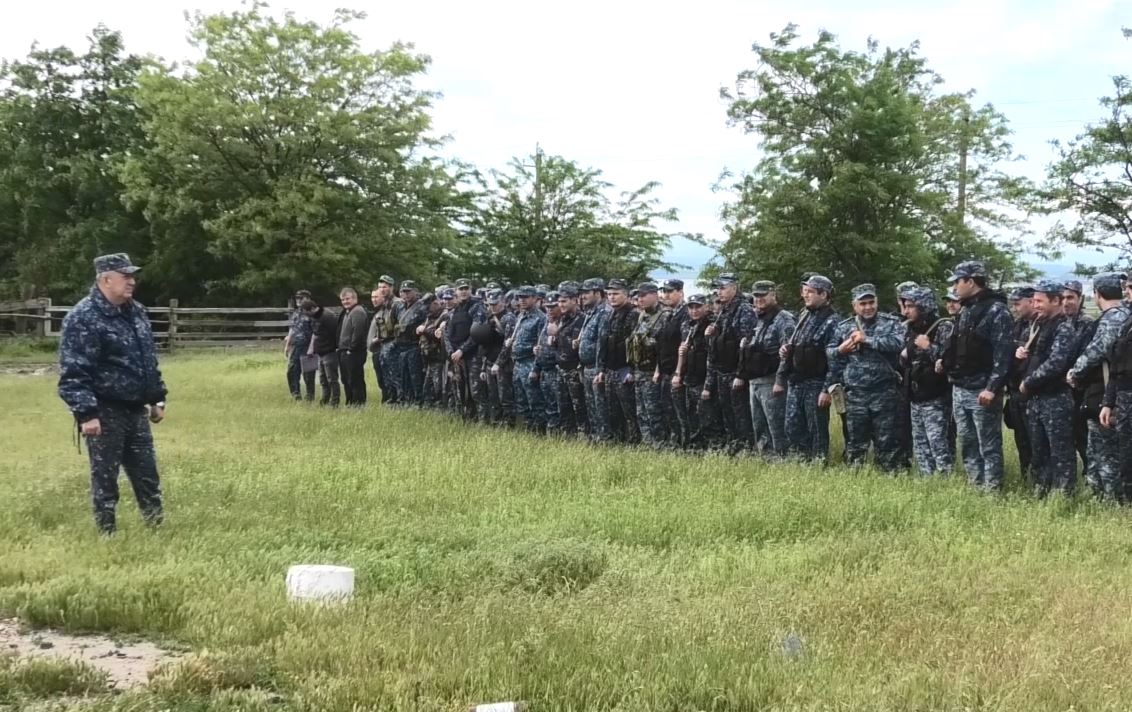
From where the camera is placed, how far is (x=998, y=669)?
4.08 meters

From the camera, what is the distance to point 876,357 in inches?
358

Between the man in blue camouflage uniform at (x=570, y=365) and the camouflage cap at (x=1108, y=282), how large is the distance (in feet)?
18.2

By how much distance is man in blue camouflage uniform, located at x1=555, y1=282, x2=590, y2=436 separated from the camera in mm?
11992

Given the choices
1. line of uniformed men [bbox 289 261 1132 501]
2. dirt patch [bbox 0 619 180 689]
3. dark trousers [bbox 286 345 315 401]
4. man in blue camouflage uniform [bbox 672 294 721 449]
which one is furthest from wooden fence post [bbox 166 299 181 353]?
dirt patch [bbox 0 619 180 689]

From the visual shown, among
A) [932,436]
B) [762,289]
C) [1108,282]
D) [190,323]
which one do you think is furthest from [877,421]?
[190,323]

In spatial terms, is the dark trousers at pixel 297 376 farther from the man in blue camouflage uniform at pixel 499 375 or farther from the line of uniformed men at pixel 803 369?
the man in blue camouflage uniform at pixel 499 375

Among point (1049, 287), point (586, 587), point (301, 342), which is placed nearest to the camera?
point (586, 587)

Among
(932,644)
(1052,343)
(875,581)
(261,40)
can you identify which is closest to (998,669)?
(932,644)

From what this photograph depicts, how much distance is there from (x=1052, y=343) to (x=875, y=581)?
348 cm

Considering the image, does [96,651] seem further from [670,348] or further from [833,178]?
[833,178]

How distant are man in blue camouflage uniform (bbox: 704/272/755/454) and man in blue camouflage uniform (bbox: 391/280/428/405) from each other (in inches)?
211

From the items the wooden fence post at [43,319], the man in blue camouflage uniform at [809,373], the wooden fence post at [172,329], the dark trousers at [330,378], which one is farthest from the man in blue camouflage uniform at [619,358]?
→ the wooden fence post at [43,319]

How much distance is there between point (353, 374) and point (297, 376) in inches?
72.2

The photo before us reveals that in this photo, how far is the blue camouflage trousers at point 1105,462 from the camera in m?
7.55
